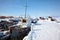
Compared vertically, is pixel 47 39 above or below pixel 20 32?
above

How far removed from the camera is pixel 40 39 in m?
1.20

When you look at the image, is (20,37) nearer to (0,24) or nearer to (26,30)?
(26,30)

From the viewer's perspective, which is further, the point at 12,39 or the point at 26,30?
the point at 26,30

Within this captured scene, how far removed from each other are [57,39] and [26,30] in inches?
58.0

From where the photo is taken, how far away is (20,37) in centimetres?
250

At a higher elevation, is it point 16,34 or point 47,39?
point 47,39

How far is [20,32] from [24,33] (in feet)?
0.48

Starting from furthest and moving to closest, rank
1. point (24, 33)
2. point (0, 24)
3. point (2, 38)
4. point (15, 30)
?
point (0, 24) → point (24, 33) → point (15, 30) → point (2, 38)

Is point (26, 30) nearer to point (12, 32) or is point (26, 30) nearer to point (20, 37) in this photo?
point (20, 37)

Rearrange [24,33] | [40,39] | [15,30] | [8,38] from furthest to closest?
[24,33]
[15,30]
[8,38]
[40,39]

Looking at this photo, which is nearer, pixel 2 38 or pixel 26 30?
pixel 2 38

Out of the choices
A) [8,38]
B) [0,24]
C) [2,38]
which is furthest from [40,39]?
[0,24]

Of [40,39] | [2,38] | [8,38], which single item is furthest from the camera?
[8,38]

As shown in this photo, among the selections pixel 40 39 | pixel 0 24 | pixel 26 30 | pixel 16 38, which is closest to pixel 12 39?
pixel 16 38
